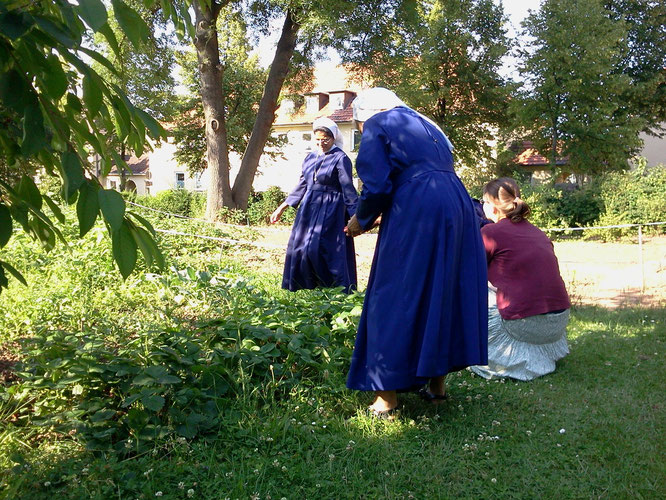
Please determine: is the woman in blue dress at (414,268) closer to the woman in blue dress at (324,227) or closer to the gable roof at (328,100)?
the woman in blue dress at (324,227)

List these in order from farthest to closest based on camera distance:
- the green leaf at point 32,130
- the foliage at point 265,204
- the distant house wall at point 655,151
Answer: the distant house wall at point 655,151 < the foliage at point 265,204 < the green leaf at point 32,130

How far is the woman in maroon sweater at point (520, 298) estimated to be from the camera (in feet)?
15.0

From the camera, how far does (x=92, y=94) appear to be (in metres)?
1.56

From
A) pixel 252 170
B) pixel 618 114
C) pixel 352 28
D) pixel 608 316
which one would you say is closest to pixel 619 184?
pixel 618 114

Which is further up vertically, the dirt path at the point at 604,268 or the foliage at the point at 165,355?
the foliage at the point at 165,355

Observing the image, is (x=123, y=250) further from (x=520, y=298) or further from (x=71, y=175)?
(x=520, y=298)

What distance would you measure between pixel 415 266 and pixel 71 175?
2.15 meters

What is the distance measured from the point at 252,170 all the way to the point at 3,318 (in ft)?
49.3

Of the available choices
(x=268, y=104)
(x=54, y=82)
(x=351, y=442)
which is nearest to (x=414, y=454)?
(x=351, y=442)

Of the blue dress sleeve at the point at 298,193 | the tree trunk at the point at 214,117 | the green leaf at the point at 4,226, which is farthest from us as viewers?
the tree trunk at the point at 214,117

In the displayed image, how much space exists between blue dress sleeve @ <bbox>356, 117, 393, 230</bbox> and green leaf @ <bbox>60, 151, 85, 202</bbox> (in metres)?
2.06

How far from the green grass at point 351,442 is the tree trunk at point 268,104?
47.9ft

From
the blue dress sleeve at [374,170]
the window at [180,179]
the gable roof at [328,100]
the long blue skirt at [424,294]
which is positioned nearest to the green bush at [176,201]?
the gable roof at [328,100]

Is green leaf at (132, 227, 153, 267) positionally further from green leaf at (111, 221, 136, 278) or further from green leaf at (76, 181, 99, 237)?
green leaf at (76, 181, 99, 237)
